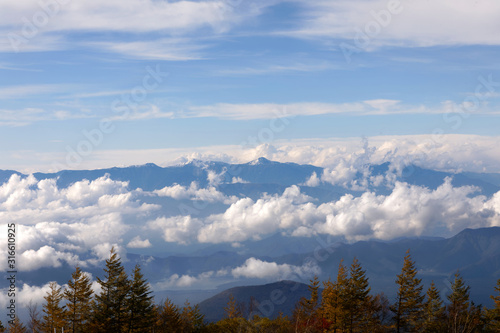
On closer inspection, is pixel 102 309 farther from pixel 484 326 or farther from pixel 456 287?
pixel 456 287

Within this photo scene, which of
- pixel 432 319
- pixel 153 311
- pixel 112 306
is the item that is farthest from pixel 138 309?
pixel 432 319

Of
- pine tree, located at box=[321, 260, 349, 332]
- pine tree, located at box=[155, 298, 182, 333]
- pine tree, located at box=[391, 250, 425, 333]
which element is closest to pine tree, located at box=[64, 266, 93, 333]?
pine tree, located at box=[155, 298, 182, 333]

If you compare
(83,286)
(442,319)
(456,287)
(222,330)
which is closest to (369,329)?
(442,319)

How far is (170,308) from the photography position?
89000 millimetres

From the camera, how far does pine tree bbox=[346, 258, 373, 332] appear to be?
7281cm

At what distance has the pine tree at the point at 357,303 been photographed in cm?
7281

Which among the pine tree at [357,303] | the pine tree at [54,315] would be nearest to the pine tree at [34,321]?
the pine tree at [54,315]

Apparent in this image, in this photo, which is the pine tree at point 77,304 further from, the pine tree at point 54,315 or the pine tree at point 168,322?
the pine tree at point 168,322

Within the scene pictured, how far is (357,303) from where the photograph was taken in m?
74.2

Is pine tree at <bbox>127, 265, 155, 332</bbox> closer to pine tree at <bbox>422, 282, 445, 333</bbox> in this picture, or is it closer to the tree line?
the tree line

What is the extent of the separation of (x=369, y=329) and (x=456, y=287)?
39257 mm

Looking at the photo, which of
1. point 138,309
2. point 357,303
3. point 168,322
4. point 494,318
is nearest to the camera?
point 138,309

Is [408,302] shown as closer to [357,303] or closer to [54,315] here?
[357,303]

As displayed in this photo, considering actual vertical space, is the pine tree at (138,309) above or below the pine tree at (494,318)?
above
